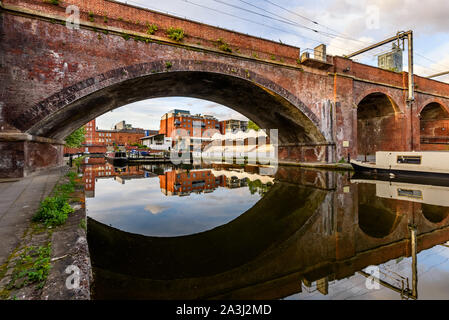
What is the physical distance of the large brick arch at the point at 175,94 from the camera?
939 centimetres

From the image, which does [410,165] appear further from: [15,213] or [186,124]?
[186,124]

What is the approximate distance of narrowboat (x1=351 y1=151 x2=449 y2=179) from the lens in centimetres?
1079

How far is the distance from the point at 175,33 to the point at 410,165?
48.3ft

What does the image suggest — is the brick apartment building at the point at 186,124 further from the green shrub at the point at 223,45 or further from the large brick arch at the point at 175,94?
the green shrub at the point at 223,45

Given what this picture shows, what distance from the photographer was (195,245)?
3.68 metres

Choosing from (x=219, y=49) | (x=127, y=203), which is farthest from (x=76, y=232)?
(x=219, y=49)

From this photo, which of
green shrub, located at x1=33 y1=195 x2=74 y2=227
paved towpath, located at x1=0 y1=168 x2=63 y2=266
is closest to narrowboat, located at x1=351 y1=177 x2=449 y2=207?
green shrub, located at x1=33 y1=195 x2=74 y2=227

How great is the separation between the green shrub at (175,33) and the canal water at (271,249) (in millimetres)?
9280

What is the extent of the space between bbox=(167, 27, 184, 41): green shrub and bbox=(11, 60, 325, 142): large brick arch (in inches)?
47.9

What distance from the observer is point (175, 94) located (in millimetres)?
16312

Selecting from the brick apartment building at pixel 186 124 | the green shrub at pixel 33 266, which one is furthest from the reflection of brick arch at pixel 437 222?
the brick apartment building at pixel 186 124

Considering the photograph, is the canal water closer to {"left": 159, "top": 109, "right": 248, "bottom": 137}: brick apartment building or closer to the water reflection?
the water reflection
